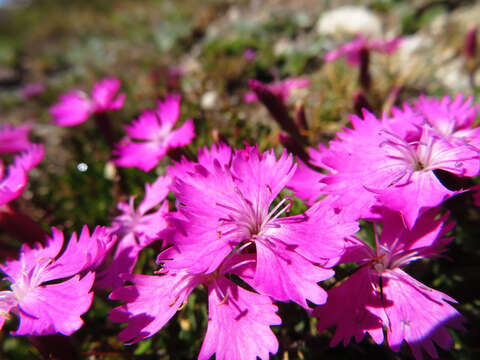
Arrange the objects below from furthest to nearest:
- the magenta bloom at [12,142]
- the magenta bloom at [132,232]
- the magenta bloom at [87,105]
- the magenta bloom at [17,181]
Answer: the magenta bloom at [12,142] < the magenta bloom at [87,105] < the magenta bloom at [17,181] < the magenta bloom at [132,232]

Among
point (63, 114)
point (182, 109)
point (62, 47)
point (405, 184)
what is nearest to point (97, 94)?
point (63, 114)

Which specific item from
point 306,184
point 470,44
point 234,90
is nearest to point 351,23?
point 234,90

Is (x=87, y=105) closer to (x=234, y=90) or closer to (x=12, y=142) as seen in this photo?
(x=12, y=142)

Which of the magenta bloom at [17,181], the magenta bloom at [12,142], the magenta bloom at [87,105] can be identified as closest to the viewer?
the magenta bloom at [17,181]

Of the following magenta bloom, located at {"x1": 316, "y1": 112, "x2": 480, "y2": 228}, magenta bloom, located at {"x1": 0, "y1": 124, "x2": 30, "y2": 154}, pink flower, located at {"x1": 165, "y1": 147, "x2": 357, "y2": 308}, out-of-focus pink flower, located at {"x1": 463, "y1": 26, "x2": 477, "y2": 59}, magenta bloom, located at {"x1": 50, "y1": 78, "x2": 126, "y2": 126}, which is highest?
magenta bloom, located at {"x1": 0, "y1": 124, "x2": 30, "y2": 154}

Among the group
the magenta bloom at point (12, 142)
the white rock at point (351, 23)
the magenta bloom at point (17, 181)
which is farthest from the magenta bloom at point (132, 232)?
the white rock at point (351, 23)

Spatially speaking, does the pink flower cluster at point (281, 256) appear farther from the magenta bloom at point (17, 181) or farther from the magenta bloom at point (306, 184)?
the magenta bloom at point (17, 181)

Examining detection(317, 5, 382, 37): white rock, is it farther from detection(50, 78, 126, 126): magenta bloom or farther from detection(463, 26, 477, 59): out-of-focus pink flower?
detection(50, 78, 126, 126): magenta bloom

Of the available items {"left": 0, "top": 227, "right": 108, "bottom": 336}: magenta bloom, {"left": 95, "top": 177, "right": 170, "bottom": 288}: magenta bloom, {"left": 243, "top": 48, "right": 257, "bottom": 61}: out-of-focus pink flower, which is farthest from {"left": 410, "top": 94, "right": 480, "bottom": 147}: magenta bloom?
{"left": 243, "top": 48, "right": 257, "bottom": 61}: out-of-focus pink flower
